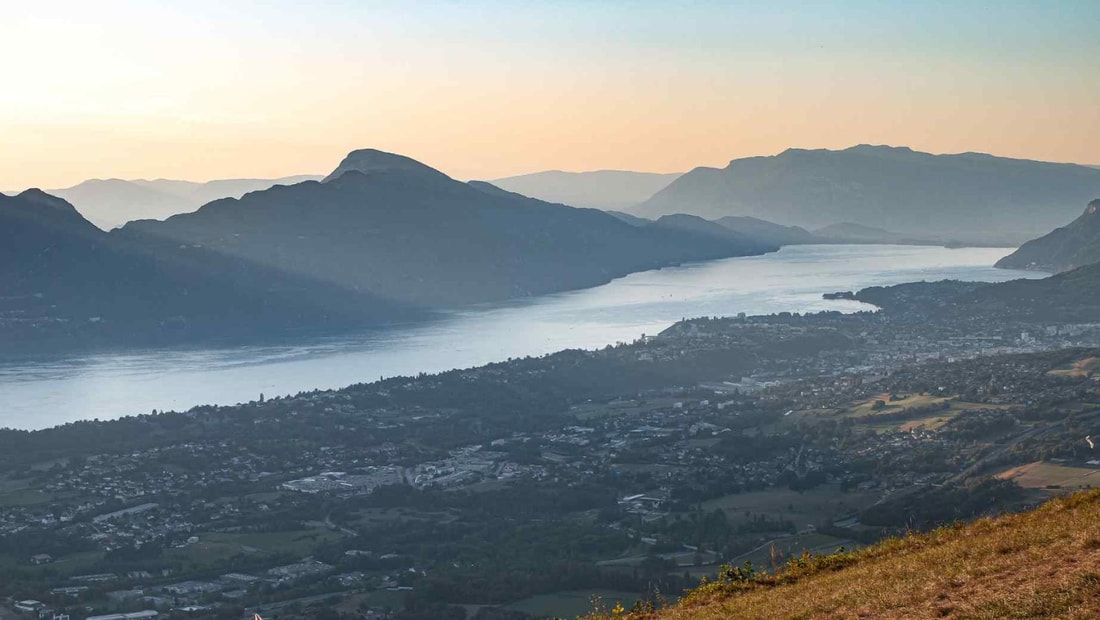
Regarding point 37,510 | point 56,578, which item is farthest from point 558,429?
point 56,578

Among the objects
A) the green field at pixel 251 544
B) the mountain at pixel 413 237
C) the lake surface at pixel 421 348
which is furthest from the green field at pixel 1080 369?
the mountain at pixel 413 237

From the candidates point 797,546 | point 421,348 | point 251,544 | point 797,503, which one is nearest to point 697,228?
point 421,348

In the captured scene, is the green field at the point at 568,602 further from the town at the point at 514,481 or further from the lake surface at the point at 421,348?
the lake surface at the point at 421,348

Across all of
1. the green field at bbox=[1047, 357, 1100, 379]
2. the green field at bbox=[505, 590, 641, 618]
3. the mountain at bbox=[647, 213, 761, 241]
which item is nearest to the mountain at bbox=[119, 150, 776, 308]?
the mountain at bbox=[647, 213, 761, 241]

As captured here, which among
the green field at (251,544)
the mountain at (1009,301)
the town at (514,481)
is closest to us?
the town at (514,481)

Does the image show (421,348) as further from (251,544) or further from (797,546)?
(797,546)

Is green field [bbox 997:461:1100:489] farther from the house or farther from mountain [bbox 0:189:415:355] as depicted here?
mountain [bbox 0:189:415:355]
